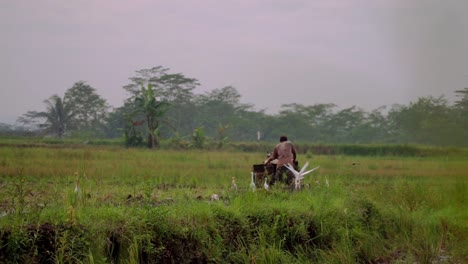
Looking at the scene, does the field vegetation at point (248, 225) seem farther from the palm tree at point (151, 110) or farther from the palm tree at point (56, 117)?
the palm tree at point (56, 117)

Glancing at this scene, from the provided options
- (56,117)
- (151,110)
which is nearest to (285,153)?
(151,110)

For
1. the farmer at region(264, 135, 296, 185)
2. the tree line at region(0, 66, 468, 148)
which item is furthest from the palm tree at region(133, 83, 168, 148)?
the farmer at region(264, 135, 296, 185)

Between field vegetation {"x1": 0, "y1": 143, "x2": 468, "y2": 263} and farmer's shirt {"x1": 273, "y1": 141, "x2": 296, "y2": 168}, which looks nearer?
field vegetation {"x1": 0, "y1": 143, "x2": 468, "y2": 263}

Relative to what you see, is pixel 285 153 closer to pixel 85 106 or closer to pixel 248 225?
pixel 248 225

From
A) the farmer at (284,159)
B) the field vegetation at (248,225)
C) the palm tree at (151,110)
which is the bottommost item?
the field vegetation at (248,225)

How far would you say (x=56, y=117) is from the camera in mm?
34938

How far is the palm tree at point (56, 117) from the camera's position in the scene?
3434cm

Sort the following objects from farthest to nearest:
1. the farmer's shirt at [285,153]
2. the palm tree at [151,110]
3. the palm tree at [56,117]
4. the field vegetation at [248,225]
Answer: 1. the palm tree at [56,117]
2. the palm tree at [151,110]
3. the farmer's shirt at [285,153]
4. the field vegetation at [248,225]

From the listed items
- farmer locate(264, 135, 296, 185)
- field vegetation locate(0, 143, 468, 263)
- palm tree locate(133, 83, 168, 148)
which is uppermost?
palm tree locate(133, 83, 168, 148)

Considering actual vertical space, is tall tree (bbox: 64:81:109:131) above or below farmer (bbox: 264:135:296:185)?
above

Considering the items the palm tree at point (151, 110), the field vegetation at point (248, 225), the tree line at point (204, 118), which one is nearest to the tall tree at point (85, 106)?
the tree line at point (204, 118)

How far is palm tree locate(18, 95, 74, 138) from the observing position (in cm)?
3434

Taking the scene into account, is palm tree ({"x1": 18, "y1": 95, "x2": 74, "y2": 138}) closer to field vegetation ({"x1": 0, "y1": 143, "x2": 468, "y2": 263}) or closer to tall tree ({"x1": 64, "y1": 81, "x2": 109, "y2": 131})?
tall tree ({"x1": 64, "y1": 81, "x2": 109, "y2": 131})

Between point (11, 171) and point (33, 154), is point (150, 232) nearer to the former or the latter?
point (11, 171)
